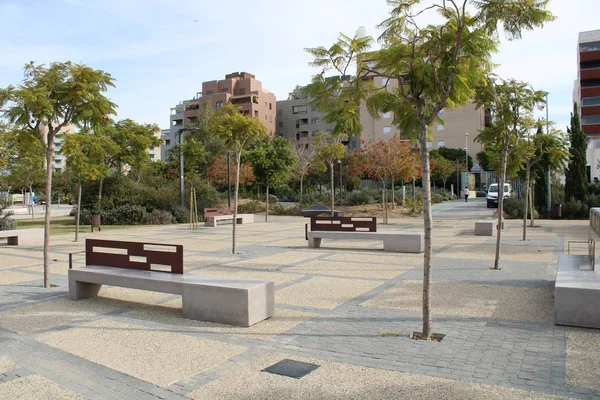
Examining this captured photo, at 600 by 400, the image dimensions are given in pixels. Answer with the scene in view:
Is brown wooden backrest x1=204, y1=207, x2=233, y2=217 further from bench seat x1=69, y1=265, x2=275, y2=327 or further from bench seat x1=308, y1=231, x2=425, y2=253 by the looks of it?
bench seat x1=69, y1=265, x2=275, y2=327

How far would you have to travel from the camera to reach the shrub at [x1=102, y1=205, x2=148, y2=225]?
80.9 ft

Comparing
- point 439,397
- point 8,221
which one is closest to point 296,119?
point 8,221

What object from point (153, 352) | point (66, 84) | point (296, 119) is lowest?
point (153, 352)

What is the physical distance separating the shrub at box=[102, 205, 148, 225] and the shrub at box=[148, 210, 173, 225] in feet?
1.09

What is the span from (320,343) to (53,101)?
652cm

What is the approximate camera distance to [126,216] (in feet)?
81.6

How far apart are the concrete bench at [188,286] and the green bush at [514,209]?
2115cm

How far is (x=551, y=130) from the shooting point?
58.0 feet

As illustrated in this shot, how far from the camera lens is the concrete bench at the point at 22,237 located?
634 inches

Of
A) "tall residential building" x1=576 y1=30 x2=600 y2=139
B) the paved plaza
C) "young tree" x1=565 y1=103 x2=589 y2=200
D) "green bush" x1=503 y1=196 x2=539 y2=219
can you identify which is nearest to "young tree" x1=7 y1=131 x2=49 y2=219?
the paved plaza

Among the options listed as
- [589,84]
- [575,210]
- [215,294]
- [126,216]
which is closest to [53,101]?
[215,294]

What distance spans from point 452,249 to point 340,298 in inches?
270

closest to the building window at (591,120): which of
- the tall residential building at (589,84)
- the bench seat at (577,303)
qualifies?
the tall residential building at (589,84)

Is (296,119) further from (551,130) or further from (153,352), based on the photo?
(153,352)
